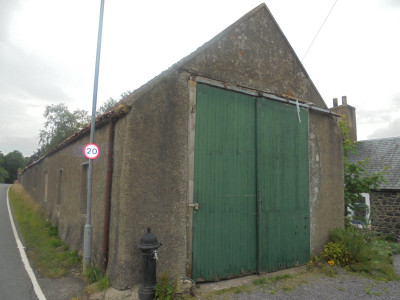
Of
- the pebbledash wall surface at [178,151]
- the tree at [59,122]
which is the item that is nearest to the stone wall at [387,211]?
the pebbledash wall surface at [178,151]

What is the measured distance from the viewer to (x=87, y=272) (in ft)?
19.1

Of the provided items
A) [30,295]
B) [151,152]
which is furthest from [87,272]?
[151,152]

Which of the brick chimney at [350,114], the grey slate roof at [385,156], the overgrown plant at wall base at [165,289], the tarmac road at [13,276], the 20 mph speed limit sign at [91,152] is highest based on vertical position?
the brick chimney at [350,114]

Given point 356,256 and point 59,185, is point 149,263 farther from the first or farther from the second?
point 59,185

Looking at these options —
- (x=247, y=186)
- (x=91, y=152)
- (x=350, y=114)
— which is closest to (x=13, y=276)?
(x=91, y=152)

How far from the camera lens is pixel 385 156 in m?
16.9

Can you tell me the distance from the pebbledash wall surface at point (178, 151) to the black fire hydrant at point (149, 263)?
0.37 metres

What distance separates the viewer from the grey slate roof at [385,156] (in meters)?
15.0

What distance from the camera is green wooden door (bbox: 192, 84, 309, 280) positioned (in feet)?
19.2

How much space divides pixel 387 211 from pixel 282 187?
11033mm

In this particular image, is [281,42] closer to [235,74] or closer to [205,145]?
[235,74]

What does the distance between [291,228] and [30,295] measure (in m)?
5.76

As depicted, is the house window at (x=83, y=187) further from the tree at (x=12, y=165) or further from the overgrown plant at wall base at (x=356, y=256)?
the tree at (x=12, y=165)

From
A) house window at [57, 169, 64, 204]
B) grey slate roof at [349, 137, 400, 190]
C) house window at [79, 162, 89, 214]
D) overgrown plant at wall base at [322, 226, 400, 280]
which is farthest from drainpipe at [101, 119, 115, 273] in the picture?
grey slate roof at [349, 137, 400, 190]
